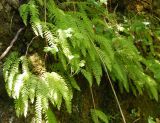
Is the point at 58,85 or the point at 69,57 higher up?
the point at 69,57

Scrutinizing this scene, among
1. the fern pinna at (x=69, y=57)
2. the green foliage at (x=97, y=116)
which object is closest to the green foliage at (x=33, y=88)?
the fern pinna at (x=69, y=57)

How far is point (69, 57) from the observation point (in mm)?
3033

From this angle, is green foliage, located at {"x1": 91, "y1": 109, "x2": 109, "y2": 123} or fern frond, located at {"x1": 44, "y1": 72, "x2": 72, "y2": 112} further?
green foliage, located at {"x1": 91, "y1": 109, "x2": 109, "y2": 123}

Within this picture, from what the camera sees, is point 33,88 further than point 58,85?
No

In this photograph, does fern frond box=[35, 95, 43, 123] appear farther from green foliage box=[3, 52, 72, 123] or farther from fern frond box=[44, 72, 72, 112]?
fern frond box=[44, 72, 72, 112]

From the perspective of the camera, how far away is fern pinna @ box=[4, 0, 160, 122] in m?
2.91

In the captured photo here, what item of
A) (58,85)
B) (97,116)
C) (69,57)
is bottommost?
(97,116)

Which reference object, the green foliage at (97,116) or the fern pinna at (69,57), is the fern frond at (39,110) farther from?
the green foliage at (97,116)

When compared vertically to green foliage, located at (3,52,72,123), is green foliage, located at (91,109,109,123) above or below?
below

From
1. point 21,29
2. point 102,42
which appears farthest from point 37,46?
point 102,42

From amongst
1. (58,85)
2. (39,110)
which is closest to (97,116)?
(58,85)

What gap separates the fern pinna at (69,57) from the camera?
2.91 m

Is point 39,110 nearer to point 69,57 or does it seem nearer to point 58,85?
point 58,85

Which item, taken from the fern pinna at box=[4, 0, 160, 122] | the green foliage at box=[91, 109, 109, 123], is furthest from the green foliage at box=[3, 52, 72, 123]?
the green foliage at box=[91, 109, 109, 123]
